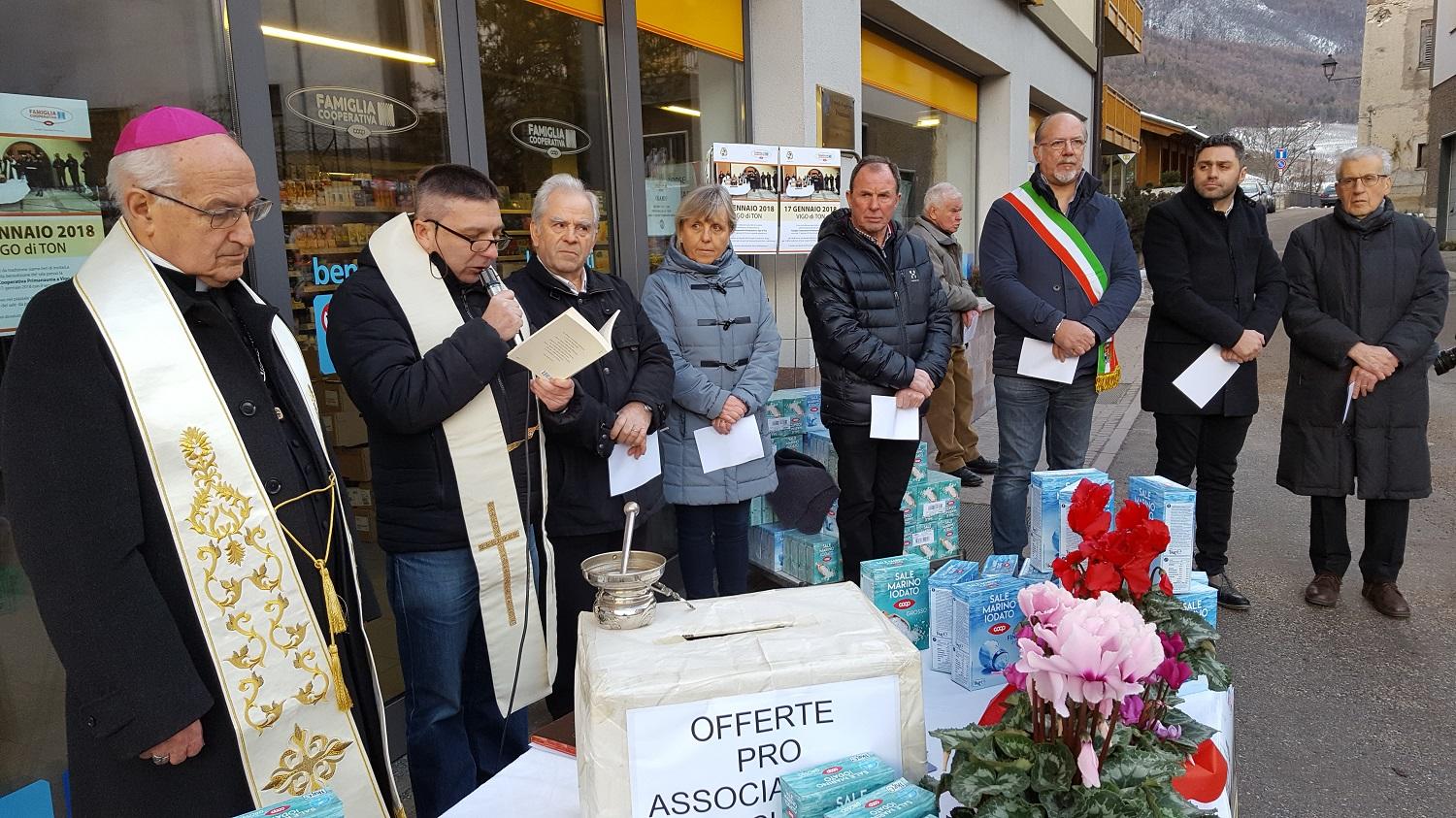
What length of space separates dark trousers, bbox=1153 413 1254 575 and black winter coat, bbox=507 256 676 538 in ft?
7.94

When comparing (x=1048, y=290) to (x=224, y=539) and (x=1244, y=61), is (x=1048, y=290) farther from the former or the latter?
(x=1244, y=61)

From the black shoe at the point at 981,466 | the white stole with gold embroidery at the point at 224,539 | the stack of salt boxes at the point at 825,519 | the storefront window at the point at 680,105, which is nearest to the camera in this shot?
the white stole with gold embroidery at the point at 224,539

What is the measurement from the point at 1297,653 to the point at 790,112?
3.83 meters

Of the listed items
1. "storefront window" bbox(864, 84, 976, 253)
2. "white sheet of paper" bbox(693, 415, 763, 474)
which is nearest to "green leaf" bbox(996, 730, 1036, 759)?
"white sheet of paper" bbox(693, 415, 763, 474)

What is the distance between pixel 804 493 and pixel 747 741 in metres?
3.07

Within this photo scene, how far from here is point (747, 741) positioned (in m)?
1.29

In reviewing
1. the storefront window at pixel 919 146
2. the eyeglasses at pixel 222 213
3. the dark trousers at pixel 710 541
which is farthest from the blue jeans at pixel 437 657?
the storefront window at pixel 919 146

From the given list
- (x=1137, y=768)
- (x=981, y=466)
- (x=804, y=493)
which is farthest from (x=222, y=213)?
(x=981, y=466)

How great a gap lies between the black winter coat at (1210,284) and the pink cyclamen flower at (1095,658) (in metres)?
3.16

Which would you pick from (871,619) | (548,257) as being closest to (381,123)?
(548,257)

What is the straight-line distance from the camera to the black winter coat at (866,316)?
3.75 metres

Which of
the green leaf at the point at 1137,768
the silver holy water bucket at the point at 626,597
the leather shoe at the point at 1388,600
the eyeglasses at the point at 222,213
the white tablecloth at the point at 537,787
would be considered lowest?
the leather shoe at the point at 1388,600

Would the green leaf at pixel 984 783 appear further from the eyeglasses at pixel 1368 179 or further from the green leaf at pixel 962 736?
the eyeglasses at pixel 1368 179

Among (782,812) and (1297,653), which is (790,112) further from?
(782,812)
